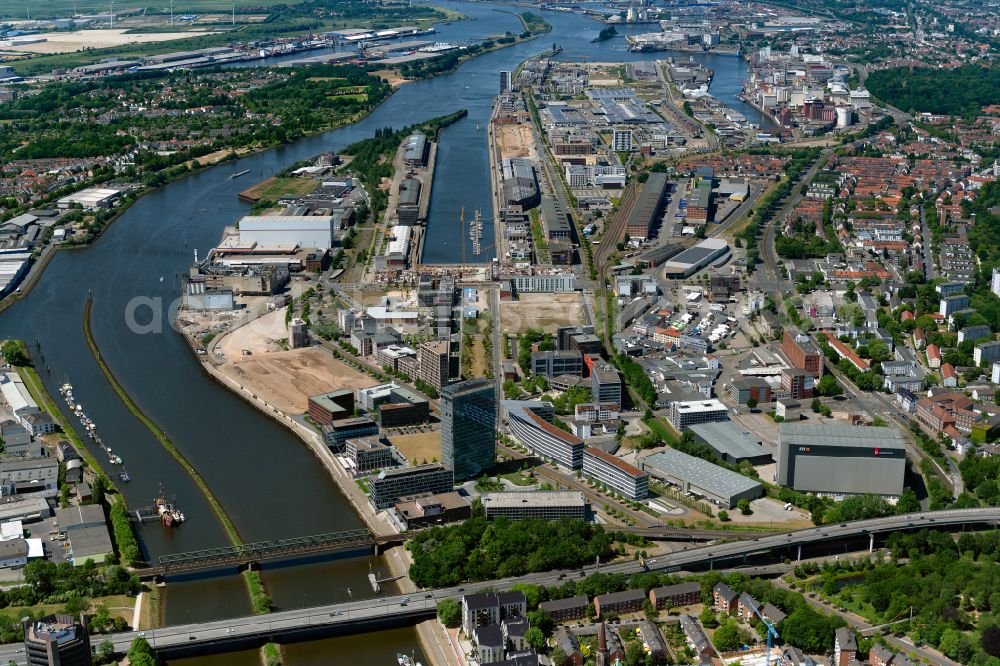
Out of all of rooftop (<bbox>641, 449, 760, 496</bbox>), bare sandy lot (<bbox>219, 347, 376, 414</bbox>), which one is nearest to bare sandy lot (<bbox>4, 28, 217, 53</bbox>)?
bare sandy lot (<bbox>219, 347, 376, 414</bbox>)

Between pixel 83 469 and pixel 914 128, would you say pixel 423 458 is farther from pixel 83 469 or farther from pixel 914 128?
pixel 914 128

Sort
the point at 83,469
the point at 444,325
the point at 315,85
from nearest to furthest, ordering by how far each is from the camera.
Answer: the point at 83,469
the point at 444,325
the point at 315,85

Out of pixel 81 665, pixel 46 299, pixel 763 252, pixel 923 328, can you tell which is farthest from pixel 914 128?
pixel 81 665

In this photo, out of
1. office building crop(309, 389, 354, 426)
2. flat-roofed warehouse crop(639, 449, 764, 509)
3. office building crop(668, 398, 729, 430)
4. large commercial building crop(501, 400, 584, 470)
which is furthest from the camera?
office building crop(668, 398, 729, 430)

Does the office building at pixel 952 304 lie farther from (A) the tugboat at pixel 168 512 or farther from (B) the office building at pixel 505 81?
(B) the office building at pixel 505 81

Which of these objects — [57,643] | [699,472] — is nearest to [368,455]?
[699,472]

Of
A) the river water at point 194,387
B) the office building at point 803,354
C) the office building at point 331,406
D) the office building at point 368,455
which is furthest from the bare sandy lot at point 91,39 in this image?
the office building at point 368,455

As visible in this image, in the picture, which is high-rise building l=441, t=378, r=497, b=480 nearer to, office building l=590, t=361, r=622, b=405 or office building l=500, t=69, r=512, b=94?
office building l=590, t=361, r=622, b=405
